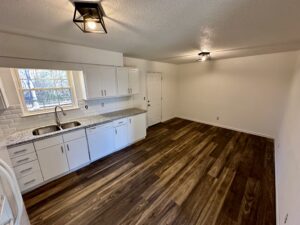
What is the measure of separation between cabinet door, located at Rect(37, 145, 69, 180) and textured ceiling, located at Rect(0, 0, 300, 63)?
74.5 inches

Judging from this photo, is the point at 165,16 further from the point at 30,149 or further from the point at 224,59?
the point at 224,59

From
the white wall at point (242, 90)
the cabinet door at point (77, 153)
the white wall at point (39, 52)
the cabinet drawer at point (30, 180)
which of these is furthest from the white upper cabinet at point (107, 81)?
the white wall at point (242, 90)

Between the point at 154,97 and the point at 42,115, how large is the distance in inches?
134

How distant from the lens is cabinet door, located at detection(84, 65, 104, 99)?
9.06 ft

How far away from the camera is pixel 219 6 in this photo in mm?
1256

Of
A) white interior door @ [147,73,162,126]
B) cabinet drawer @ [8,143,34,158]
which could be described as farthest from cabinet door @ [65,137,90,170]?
white interior door @ [147,73,162,126]

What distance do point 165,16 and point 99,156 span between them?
292 centimetres

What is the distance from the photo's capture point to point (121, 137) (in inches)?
130

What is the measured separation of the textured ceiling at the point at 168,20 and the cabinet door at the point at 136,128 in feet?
6.49

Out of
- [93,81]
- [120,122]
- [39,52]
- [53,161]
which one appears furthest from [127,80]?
[53,161]

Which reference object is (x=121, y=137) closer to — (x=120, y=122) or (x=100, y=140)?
(x=120, y=122)

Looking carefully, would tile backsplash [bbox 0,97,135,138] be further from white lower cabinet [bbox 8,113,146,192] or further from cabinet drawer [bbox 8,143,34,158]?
white lower cabinet [bbox 8,113,146,192]

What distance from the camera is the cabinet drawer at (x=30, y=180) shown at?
204 centimetres

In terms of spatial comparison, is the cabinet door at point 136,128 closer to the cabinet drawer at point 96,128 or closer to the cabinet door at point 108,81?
the cabinet drawer at point 96,128
